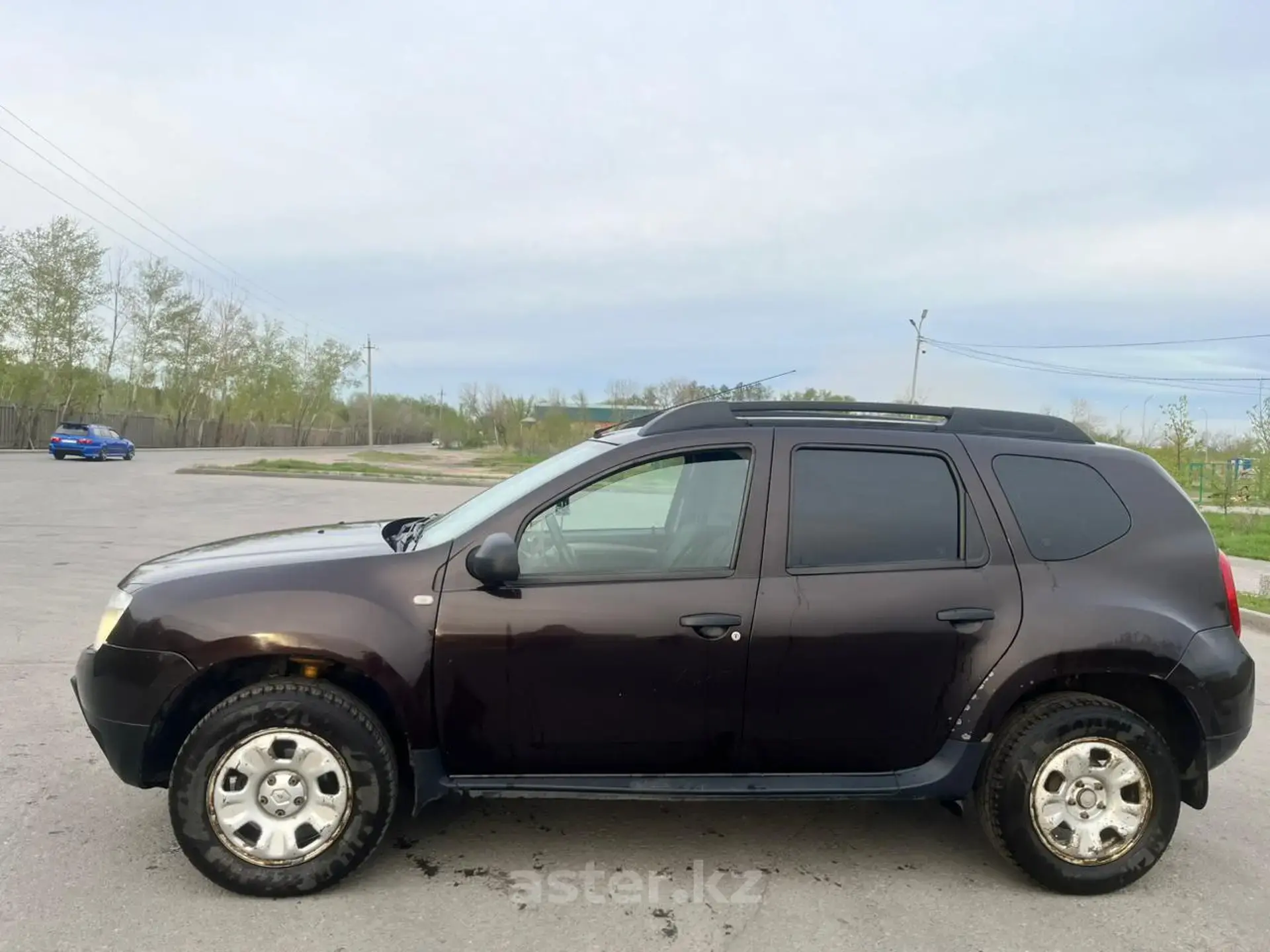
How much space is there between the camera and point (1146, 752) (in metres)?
3.33

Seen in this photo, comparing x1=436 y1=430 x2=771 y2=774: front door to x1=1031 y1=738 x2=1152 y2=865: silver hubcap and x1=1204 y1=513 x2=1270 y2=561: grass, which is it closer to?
x1=1031 y1=738 x2=1152 y2=865: silver hubcap

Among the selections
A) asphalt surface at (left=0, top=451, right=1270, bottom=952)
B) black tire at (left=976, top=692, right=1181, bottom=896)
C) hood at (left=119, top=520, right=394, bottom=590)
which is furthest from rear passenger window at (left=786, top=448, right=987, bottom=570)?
hood at (left=119, top=520, right=394, bottom=590)

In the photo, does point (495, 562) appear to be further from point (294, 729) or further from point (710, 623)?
point (294, 729)

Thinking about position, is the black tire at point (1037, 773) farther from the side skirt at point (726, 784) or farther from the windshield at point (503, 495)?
the windshield at point (503, 495)

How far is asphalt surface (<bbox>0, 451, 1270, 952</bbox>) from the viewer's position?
9.77 feet

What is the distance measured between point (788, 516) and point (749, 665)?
58 cm

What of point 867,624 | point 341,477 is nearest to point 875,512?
point 867,624

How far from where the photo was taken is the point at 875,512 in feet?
11.4

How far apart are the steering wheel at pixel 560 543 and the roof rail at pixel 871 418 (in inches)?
20.1

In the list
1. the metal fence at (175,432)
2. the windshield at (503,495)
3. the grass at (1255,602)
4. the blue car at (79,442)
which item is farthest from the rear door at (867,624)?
the metal fence at (175,432)

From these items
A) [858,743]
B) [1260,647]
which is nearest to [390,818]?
[858,743]

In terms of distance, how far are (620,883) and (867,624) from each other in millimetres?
1334

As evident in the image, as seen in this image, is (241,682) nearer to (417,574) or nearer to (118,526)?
(417,574)

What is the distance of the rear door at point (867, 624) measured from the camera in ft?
10.7
